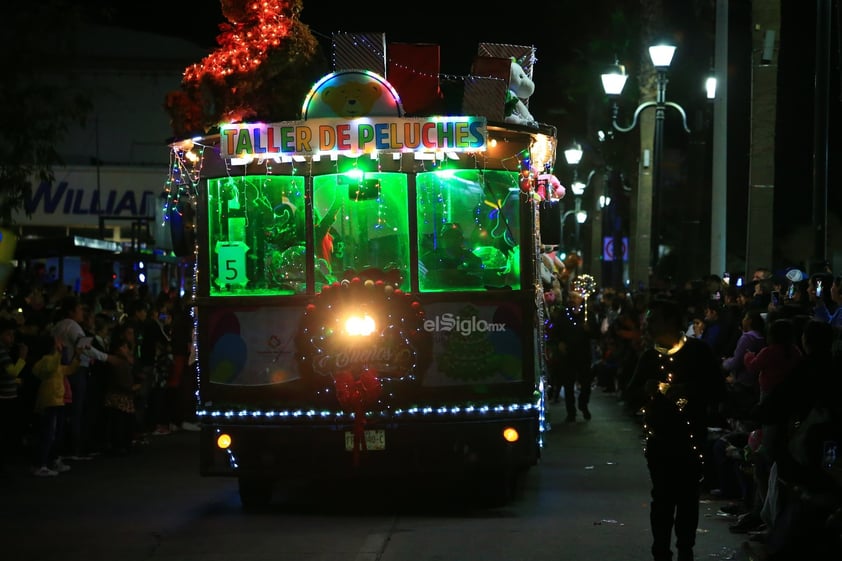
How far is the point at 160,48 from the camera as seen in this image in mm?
51875

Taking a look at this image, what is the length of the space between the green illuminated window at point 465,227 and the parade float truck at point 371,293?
0.04ft

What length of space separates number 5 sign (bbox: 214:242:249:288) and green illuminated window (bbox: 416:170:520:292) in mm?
1575

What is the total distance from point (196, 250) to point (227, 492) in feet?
10.2

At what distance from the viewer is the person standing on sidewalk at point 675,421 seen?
8703 mm

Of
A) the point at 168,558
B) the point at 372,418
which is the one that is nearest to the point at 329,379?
the point at 372,418

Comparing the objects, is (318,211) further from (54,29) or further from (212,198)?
(54,29)

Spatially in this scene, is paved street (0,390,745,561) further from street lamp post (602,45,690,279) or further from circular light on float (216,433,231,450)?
street lamp post (602,45,690,279)

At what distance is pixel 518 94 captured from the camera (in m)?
13.5

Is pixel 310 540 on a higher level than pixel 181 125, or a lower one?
lower

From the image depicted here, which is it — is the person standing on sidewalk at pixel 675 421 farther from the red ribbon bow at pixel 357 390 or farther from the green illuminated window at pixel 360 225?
the green illuminated window at pixel 360 225

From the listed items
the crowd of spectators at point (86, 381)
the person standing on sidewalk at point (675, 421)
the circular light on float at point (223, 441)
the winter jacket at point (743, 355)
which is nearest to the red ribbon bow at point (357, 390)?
the circular light on float at point (223, 441)

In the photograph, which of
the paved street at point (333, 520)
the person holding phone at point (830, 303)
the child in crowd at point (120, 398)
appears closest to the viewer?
the paved street at point (333, 520)

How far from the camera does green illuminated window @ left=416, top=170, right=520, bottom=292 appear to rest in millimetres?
11641

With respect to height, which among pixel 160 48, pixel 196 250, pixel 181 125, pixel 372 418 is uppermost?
pixel 160 48
